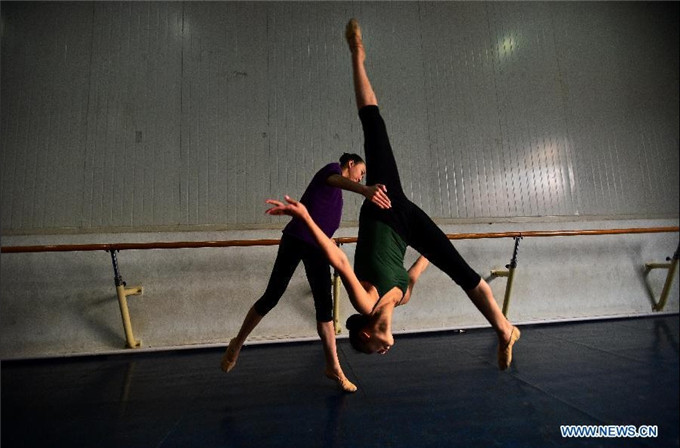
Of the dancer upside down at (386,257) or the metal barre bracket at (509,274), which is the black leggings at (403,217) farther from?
the metal barre bracket at (509,274)

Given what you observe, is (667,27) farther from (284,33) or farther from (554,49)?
(284,33)

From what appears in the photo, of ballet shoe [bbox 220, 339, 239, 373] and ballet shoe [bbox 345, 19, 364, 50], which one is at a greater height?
ballet shoe [bbox 345, 19, 364, 50]

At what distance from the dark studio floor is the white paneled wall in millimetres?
1390

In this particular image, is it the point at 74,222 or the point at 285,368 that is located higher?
the point at 74,222

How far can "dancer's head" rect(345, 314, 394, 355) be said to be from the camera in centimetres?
168

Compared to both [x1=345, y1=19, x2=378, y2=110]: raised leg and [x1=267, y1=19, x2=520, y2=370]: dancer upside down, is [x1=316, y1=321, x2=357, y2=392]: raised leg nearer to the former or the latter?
[x1=267, y1=19, x2=520, y2=370]: dancer upside down

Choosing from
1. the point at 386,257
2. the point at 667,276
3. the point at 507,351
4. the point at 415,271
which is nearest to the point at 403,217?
the point at 386,257

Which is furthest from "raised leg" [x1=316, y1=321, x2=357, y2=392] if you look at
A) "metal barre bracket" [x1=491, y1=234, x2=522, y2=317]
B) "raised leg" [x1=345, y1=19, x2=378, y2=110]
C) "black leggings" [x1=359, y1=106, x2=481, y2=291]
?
"metal barre bracket" [x1=491, y1=234, x2=522, y2=317]

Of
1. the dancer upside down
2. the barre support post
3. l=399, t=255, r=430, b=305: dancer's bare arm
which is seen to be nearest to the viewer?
the dancer upside down

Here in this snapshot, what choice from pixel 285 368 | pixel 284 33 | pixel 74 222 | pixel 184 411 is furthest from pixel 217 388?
pixel 284 33

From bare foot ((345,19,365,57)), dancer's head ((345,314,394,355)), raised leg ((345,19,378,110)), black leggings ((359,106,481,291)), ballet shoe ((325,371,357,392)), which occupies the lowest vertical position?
ballet shoe ((325,371,357,392))

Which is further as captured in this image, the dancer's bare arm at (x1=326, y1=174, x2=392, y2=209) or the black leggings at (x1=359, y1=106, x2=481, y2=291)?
the black leggings at (x1=359, y1=106, x2=481, y2=291)

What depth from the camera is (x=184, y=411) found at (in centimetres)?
177

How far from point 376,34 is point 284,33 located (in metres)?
0.98
